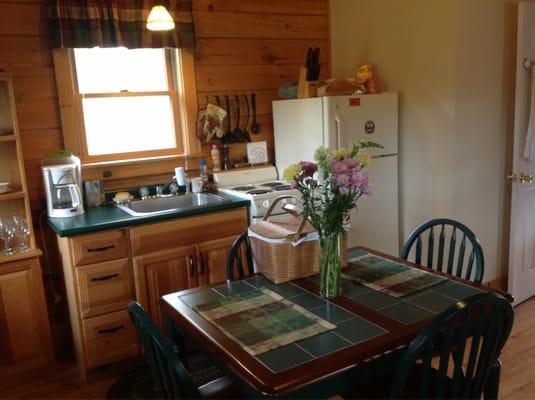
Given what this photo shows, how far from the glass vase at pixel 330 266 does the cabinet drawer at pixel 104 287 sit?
1.33 metres

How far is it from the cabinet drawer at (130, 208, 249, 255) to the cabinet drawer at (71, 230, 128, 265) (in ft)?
0.21

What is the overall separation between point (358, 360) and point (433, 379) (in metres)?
0.60

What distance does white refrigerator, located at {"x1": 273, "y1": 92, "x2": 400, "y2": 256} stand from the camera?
3.12m

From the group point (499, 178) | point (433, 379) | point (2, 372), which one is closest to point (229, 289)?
point (433, 379)

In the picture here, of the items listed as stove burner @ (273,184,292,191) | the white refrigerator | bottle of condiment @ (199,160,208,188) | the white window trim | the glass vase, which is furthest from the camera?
bottle of condiment @ (199,160,208,188)

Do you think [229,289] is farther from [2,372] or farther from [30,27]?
[30,27]

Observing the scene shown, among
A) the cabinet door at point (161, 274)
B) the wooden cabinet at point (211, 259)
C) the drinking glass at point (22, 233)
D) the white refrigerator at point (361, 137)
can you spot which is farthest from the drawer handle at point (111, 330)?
the white refrigerator at point (361, 137)

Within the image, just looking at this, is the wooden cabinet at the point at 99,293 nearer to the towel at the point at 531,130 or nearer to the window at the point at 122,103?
the window at the point at 122,103

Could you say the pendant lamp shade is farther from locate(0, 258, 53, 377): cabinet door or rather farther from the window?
locate(0, 258, 53, 377): cabinet door

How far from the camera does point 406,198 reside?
3453 millimetres

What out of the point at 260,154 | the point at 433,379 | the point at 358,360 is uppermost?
the point at 260,154

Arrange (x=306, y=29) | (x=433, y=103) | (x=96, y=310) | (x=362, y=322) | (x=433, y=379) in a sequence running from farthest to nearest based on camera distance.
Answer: (x=306, y=29), (x=433, y=103), (x=96, y=310), (x=433, y=379), (x=362, y=322)

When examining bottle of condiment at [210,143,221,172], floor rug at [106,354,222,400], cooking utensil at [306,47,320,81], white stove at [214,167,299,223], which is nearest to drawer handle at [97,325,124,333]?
floor rug at [106,354,222,400]

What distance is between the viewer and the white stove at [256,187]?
2984 millimetres
